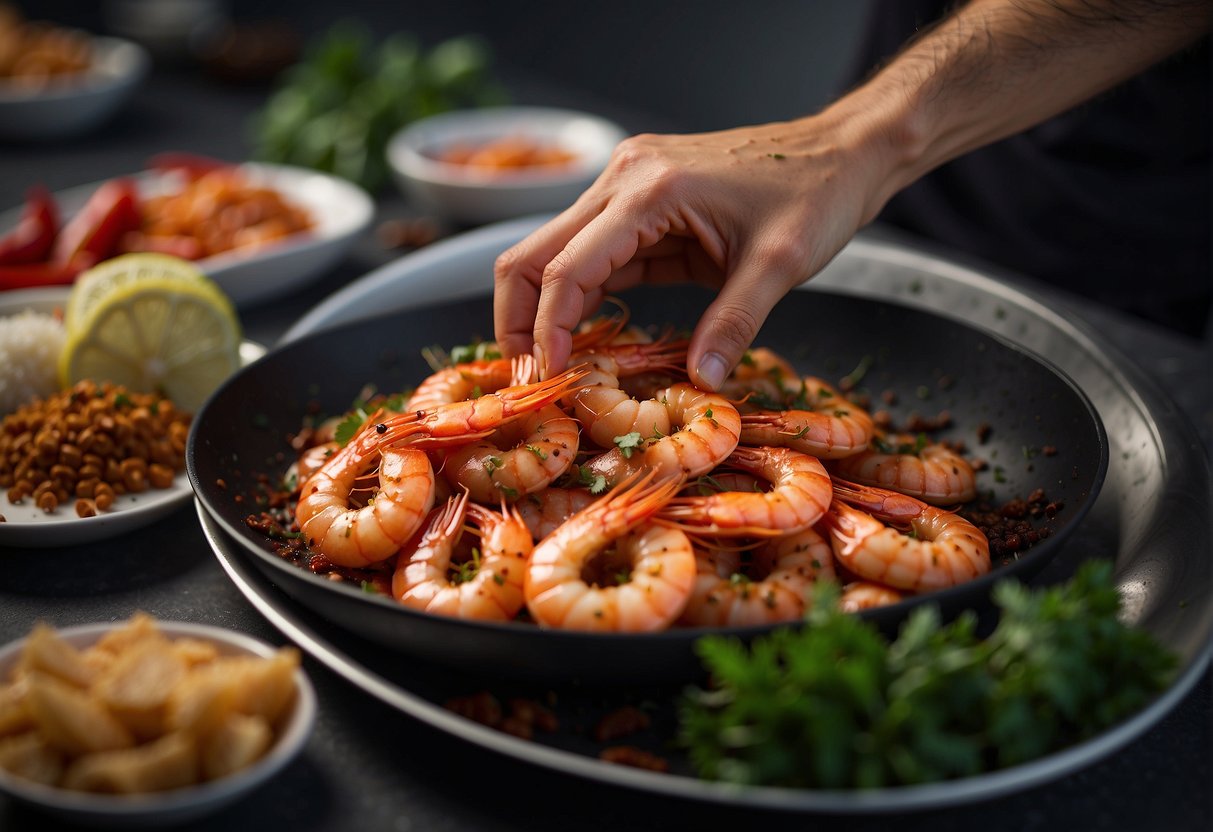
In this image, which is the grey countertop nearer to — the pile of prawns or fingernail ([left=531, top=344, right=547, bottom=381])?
the pile of prawns

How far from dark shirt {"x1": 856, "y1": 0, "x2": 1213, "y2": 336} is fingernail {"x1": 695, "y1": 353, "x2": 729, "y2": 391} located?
155 centimetres

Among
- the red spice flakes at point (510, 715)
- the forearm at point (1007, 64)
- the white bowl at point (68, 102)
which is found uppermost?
the forearm at point (1007, 64)

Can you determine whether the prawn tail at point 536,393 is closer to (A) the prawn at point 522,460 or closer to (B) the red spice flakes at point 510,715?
(A) the prawn at point 522,460

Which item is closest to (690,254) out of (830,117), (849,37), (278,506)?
(830,117)

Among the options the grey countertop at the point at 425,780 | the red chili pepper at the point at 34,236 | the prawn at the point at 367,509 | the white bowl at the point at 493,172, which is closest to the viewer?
the grey countertop at the point at 425,780

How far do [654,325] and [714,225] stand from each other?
1.59 ft

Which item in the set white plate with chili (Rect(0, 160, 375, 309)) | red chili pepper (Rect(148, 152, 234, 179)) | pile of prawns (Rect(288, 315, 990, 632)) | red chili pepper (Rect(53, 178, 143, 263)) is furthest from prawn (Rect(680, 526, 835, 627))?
A: red chili pepper (Rect(148, 152, 234, 179))

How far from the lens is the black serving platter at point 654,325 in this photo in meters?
1.14

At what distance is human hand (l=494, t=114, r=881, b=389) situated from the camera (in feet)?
4.94

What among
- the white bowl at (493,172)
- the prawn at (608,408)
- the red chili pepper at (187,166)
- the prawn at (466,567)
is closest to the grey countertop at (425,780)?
the prawn at (466,567)

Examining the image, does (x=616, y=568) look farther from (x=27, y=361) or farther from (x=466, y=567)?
(x=27, y=361)

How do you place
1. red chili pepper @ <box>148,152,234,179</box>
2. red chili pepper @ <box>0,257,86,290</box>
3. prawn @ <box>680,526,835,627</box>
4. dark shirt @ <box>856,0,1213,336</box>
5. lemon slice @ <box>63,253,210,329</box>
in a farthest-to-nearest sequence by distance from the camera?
red chili pepper @ <box>148,152,234,179</box> → dark shirt @ <box>856,0,1213,336</box> → red chili pepper @ <box>0,257,86,290</box> → lemon slice @ <box>63,253,210,329</box> → prawn @ <box>680,526,835,627</box>

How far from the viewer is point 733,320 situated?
4.87 feet

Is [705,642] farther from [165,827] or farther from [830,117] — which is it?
[830,117]
